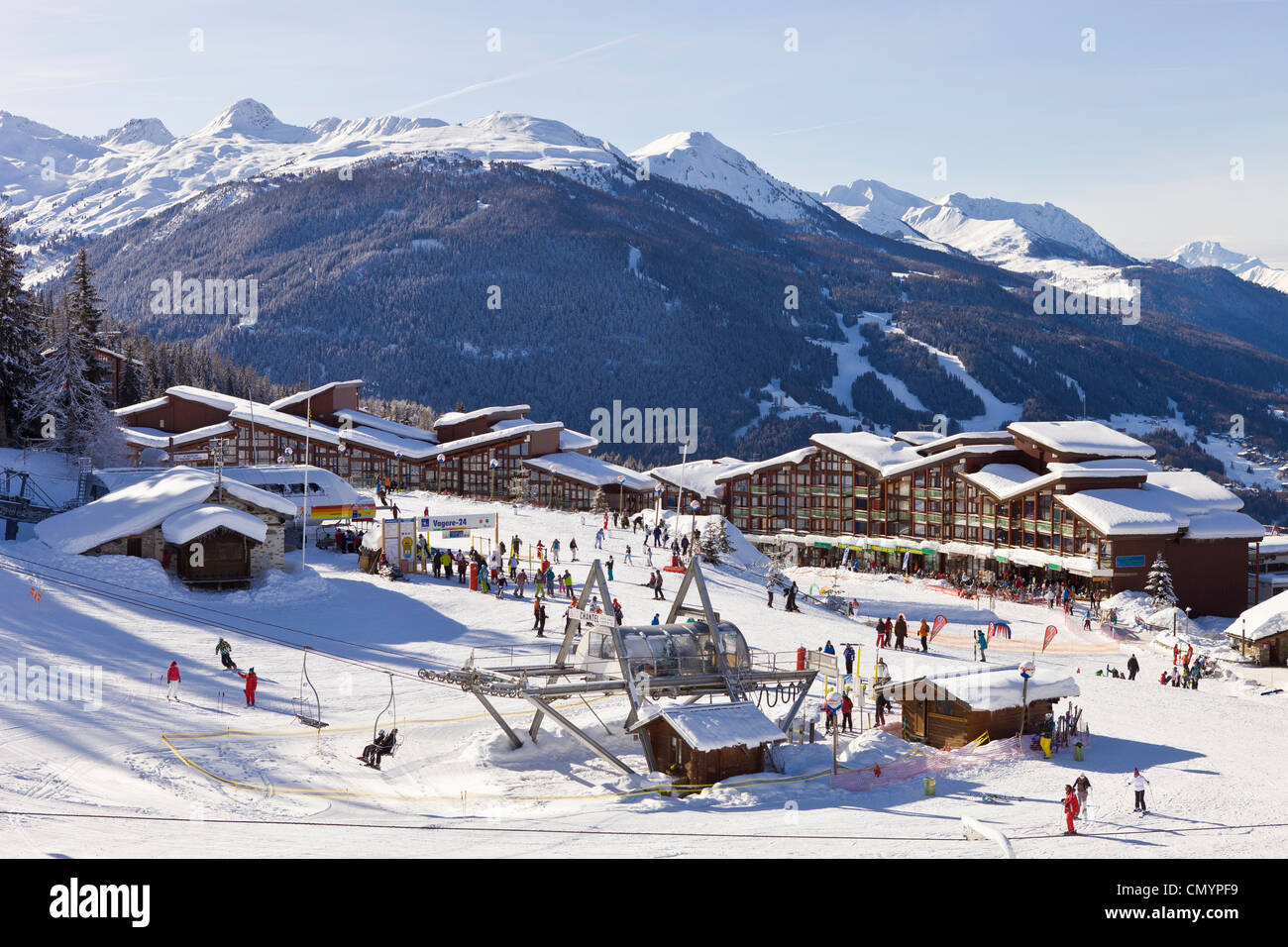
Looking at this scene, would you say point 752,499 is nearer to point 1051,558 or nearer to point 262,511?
point 1051,558

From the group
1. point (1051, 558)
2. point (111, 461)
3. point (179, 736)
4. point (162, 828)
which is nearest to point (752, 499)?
point (1051, 558)

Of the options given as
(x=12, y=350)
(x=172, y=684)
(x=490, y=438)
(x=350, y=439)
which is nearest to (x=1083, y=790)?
(x=172, y=684)

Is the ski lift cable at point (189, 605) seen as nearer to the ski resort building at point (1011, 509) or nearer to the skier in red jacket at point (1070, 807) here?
the skier in red jacket at point (1070, 807)

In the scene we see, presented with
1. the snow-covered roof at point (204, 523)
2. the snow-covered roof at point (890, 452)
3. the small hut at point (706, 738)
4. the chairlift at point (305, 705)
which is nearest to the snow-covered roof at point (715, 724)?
the small hut at point (706, 738)

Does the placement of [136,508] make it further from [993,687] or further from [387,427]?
[387,427]

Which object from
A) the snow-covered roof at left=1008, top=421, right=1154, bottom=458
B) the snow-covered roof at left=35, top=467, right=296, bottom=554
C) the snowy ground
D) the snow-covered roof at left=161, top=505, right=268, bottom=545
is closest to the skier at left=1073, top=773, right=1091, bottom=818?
the snowy ground

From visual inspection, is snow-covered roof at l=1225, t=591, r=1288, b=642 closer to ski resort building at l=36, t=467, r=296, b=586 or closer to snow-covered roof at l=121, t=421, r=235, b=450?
ski resort building at l=36, t=467, r=296, b=586
